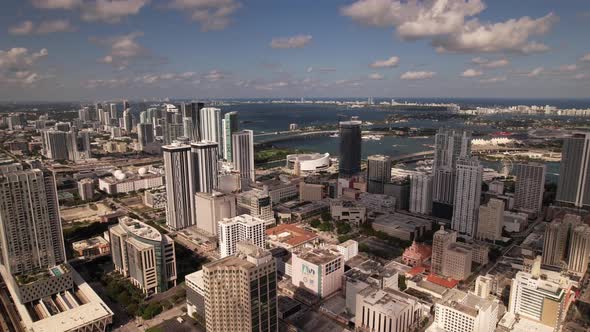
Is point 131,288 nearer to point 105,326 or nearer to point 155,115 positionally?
point 105,326

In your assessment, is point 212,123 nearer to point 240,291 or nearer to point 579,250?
point 240,291

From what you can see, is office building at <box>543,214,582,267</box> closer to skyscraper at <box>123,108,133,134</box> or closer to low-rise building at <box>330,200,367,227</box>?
low-rise building at <box>330,200,367,227</box>

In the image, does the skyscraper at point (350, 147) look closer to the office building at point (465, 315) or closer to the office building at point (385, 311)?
the office building at point (385, 311)

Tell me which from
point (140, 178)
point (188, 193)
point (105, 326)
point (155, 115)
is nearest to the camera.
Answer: point (105, 326)

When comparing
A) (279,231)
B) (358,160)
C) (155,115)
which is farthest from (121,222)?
(155,115)

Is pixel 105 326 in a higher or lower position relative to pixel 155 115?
lower

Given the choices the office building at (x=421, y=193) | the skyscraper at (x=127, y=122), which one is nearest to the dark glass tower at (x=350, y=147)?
the office building at (x=421, y=193)

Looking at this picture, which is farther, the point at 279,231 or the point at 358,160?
the point at 358,160
